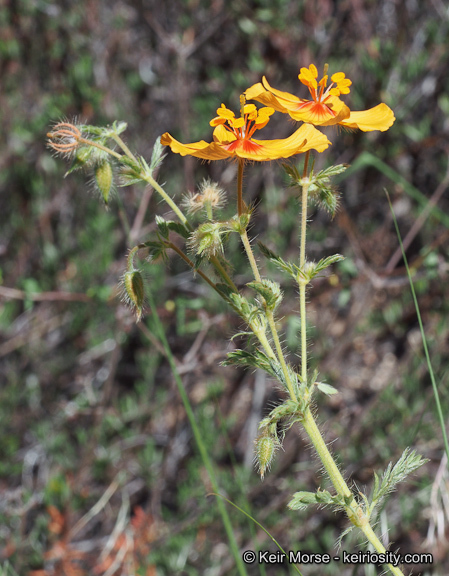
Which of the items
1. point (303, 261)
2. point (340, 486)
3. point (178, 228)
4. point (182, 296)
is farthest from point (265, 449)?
point (182, 296)

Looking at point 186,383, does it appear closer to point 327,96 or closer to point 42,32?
A: point 327,96

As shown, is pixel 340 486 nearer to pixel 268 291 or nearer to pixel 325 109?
pixel 268 291

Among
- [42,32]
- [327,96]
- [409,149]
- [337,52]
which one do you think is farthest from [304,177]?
[42,32]

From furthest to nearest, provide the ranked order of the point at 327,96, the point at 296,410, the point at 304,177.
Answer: the point at 327,96 → the point at 304,177 → the point at 296,410

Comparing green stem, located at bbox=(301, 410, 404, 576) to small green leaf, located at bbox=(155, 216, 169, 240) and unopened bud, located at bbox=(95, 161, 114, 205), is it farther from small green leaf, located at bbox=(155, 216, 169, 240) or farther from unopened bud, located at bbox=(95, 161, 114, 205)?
unopened bud, located at bbox=(95, 161, 114, 205)

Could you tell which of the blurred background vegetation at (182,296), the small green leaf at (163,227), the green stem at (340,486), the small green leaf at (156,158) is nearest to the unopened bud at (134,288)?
the small green leaf at (163,227)
